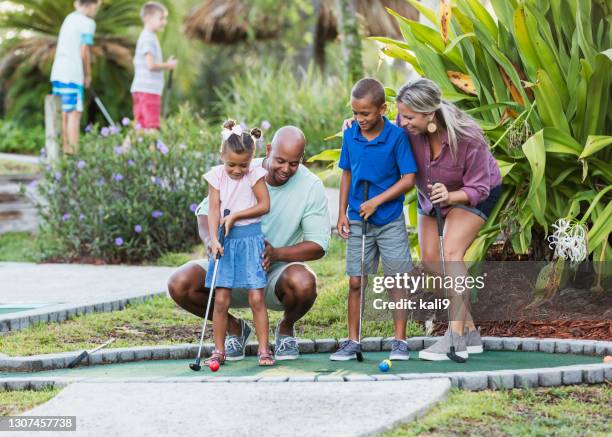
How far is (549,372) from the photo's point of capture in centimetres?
452

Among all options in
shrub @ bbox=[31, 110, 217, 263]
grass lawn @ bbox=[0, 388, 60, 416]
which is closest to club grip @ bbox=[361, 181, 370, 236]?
grass lawn @ bbox=[0, 388, 60, 416]

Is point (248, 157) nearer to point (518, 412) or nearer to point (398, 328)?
point (398, 328)

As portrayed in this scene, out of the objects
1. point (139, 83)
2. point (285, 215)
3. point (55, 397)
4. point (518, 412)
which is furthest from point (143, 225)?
point (518, 412)

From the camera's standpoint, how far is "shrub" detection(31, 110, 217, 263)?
9.64 metres

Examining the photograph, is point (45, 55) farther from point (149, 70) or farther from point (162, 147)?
point (162, 147)

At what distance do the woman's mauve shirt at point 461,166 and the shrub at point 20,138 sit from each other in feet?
39.1

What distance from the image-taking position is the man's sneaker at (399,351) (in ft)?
16.6

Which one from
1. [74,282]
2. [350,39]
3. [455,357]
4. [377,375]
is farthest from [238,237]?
[350,39]

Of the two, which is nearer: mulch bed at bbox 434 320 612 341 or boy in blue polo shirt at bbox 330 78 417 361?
boy in blue polo shirt at bbox 330 78 417 361

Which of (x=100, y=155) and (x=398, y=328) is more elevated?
(x=100, y=155)

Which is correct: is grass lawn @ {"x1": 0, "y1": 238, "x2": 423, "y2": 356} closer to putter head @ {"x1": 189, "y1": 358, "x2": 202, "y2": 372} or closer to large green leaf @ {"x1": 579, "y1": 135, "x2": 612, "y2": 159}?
putter head @ {"x1": 189, "y1": 358, "x2": 202, "y2": 372}

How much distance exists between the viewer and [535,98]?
5863 mm

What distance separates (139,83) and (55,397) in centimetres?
772

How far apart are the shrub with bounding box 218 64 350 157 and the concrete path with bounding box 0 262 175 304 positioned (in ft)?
13.9
